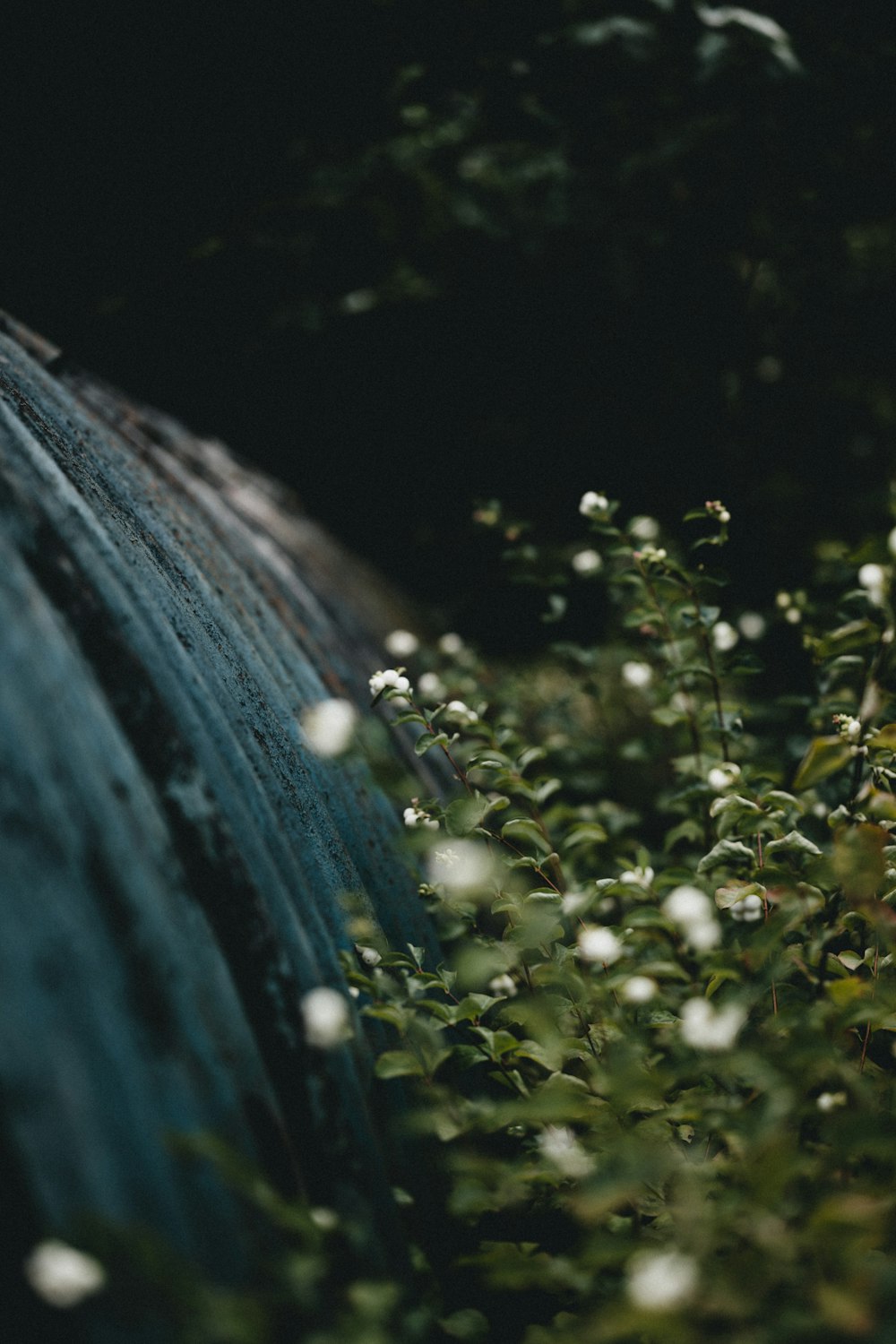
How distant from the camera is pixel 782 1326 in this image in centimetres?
76

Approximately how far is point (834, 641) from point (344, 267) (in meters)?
3.39

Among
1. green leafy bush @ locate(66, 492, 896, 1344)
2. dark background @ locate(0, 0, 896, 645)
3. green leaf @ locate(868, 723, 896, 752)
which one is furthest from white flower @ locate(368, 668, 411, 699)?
dark background @ locate(0, 0, 896, 645)

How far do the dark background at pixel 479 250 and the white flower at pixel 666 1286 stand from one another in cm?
351

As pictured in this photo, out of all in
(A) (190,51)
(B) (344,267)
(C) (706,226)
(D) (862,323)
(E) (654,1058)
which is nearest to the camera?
(E) (654,1058)

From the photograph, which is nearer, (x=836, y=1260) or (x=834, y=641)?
(x=836, y=1260)

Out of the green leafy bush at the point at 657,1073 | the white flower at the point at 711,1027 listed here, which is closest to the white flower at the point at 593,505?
the green leafy bush at the point at 657,1073

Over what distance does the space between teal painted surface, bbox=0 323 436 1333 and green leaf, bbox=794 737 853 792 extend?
0.81 metres

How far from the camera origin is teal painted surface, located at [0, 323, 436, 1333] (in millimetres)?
844

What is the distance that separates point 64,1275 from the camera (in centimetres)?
70

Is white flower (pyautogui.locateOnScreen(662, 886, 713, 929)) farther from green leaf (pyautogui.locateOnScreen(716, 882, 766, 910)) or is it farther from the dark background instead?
the dark background

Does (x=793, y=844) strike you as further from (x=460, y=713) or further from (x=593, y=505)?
(x=593, y=505)

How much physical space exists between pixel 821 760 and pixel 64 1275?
1142 millimetres

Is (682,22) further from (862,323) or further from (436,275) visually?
(862,323)

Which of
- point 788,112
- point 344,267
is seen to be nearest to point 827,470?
point 788,112
